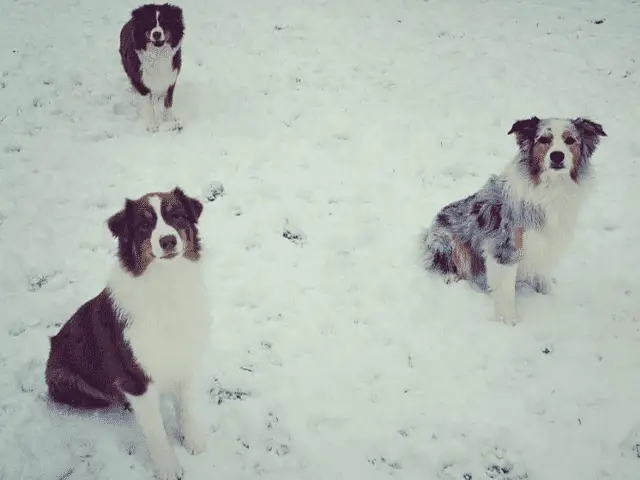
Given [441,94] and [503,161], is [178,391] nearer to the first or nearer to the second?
[503,161]

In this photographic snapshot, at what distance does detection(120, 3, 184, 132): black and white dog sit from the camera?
24.2ft

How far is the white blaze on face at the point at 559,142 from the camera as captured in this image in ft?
14.7

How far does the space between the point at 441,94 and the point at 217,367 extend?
6.34 meters

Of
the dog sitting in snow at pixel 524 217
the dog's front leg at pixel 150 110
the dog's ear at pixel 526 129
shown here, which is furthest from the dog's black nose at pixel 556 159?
the dog's front leg at pixel 150 110

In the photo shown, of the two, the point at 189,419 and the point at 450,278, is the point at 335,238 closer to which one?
the point at 450,278

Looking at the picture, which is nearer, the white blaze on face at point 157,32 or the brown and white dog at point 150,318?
the brown and white dog at point 150,318

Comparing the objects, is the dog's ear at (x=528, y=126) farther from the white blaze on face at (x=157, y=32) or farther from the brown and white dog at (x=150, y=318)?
the white blaze on face at (x=157, y=32)

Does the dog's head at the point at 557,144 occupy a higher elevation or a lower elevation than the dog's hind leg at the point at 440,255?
higher

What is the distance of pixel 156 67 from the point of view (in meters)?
7.50

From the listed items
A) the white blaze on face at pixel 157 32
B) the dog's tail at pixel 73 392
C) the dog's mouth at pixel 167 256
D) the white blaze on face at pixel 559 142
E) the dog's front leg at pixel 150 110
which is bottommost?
the dog's tail at pixel 73 392

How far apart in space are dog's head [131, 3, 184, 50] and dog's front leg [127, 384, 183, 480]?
5.73m

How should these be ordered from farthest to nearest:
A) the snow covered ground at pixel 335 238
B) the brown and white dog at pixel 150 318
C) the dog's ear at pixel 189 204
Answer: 1. the snow covered ground at pixel 335 238
2. the dog's ear at pixel 189 204
3. the brown and white dog at pixel 150 318

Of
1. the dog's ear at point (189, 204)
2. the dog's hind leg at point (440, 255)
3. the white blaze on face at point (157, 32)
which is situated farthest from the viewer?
the white blaze on face at point (157, 32)

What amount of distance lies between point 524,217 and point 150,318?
345cm
